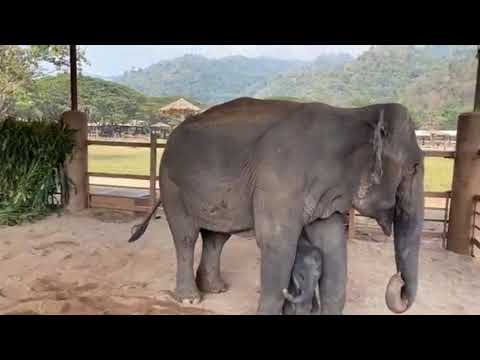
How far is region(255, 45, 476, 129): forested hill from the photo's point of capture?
27750 mm

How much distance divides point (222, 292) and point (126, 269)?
1.08 metres

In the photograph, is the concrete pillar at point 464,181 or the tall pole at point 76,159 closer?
the concrete pillar at point 464,181

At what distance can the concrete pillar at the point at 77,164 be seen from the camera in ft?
21.7

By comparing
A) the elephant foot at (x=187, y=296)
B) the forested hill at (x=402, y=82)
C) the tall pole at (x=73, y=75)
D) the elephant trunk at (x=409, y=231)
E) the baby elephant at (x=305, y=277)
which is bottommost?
the elephant foot at (x=187, y=296)

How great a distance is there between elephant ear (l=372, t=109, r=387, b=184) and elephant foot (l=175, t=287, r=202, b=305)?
1761 millimetres

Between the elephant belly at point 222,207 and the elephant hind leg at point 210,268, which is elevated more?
the elephant belly at point 222,207

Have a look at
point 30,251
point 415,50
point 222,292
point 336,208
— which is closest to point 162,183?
point 222,292

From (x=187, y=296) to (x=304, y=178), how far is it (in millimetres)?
1518

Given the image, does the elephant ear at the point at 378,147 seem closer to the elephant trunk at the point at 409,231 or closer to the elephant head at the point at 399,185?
the elephant head at the point at 399,185

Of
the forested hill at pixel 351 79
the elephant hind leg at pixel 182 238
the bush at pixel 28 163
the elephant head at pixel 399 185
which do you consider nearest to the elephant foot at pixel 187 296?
the elephant hind leg at pixel 182 238

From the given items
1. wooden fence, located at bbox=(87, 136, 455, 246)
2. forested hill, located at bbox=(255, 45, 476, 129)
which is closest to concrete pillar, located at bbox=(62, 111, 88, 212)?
wooden fence, located at bbox=(87, 136, 455, 246)

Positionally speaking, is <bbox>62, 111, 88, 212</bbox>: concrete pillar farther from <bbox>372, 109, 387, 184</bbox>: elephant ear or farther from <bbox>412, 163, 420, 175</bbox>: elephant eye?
<bbox>412, 163, 420, 175</bbox>: elephant eye

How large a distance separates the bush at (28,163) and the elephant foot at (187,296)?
360 cm
